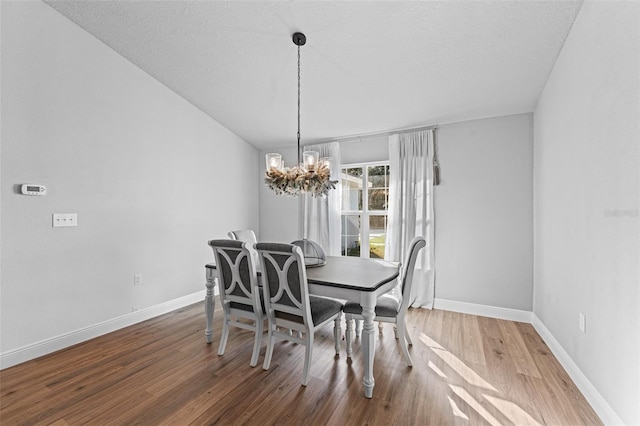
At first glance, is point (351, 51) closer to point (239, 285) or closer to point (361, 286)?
point (361, 286)

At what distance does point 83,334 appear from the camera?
294cm

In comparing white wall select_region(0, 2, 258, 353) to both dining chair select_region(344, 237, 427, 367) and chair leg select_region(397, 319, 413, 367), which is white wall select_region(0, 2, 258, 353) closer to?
dining chair select_region(344, 237, 427, 367)

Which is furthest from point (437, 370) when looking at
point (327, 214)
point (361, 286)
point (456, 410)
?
point (327, 214)

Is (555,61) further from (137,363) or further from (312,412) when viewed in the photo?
(137,363)

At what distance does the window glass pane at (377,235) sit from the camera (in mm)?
4453

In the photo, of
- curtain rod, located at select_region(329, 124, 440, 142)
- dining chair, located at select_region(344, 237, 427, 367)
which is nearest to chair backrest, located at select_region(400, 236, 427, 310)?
dining chair, located at select_region(344, 237, 427, 367)

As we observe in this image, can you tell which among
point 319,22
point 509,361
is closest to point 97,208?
point 319,22

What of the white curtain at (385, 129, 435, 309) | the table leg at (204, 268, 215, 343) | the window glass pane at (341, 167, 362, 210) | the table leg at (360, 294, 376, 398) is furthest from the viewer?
the window glass pane at (341, 167, 362, 210)

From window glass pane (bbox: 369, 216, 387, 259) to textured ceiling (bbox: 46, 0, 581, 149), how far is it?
139 cm

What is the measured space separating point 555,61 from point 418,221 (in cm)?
212

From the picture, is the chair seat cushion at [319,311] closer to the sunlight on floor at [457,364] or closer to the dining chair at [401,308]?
the dining chair at [401,308]

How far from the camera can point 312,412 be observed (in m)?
1.90

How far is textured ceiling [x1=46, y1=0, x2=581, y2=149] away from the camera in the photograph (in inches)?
92.2

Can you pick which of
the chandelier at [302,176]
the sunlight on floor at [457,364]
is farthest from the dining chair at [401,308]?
the chandelier at [302,176]
